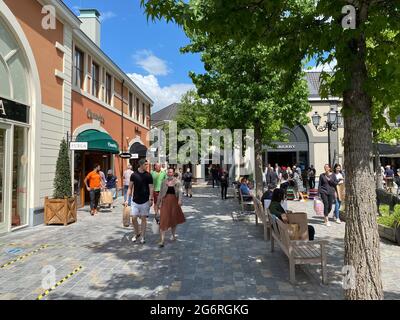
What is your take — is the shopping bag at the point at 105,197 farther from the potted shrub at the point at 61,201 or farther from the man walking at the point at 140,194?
the man walking at the point at 140,194

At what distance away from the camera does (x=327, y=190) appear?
1007cm

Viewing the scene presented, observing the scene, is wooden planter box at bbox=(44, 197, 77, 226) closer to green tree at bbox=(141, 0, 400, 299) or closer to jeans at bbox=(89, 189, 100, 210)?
jeans at bbox=(89, 189, 100, 210)

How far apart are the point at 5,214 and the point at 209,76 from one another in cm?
873

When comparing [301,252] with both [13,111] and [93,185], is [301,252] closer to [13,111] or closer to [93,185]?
[13,111]

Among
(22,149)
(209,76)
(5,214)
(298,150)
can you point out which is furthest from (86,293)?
(298,150)

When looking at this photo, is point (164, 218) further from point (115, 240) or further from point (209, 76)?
point (209, 76)

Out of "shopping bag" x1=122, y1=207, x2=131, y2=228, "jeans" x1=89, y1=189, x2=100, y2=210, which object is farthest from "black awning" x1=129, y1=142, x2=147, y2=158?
"shopping bag" x1=122, y1=207, x2=131, y2=228

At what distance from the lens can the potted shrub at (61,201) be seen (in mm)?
10258

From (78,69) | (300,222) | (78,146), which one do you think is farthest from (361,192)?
(78,69)

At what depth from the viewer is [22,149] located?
975 centimetres

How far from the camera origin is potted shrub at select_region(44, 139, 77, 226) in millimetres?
10258

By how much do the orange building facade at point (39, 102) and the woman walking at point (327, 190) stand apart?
8177 mm

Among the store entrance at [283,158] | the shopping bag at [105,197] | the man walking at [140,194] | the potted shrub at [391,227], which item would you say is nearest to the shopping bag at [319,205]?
the potted shrub at [391,227]

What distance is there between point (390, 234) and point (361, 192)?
5317 mm
